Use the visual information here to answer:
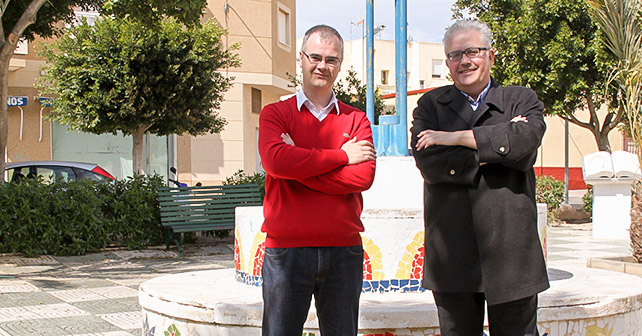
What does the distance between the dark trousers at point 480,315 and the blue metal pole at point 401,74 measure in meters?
3.01

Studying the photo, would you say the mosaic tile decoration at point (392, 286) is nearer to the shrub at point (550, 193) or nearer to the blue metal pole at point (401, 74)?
the blue metal pole at point (401, 74)

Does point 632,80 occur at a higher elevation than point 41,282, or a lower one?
higher

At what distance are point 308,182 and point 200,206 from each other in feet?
26.2

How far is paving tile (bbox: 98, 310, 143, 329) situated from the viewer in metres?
5.45

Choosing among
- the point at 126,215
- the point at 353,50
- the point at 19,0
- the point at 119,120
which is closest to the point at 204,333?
the point at 126,215

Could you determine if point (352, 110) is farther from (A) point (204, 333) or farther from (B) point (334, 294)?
(A) point (204, 333)

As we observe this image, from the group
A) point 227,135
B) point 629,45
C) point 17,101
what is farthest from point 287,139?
point 227,135

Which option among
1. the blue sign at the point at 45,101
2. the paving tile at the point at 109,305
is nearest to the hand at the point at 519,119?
the paving tile at the point at 109,305

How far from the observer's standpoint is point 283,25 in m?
23.0

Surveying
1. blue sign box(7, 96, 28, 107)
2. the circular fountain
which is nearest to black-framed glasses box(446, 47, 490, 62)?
the circular fountain

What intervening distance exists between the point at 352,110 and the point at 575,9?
13.8 metres

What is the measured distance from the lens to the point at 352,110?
309 cm

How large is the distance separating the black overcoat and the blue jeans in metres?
0.33

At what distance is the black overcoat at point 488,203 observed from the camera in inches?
103
